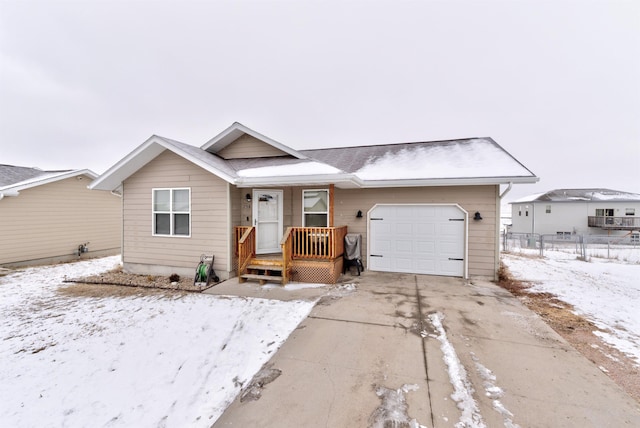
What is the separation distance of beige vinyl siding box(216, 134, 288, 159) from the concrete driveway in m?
5.49

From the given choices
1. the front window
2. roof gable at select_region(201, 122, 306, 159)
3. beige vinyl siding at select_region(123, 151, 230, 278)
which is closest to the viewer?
beige vinyl siding at select_region(123, 151, 230, 278)

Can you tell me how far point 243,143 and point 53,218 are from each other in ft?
27.3

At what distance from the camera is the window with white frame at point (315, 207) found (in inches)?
302

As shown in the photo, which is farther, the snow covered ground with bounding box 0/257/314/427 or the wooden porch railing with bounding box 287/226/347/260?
the wooden porch railing with bounding box 287/226/347/260

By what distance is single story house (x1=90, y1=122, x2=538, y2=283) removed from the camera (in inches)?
259

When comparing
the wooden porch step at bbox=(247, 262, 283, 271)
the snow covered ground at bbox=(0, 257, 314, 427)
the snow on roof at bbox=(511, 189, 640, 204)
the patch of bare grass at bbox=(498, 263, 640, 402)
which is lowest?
the snow covered ground at bbox=(0, 257, 314, 427)

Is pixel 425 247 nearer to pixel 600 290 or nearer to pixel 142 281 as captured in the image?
pixel 600 290

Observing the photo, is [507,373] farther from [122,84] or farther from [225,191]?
[122,84]

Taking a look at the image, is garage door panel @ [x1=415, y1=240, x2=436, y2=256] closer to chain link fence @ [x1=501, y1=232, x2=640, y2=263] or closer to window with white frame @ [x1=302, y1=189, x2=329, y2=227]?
window with white frame @ [x1=302, y1=189, x2=329, y2=227]

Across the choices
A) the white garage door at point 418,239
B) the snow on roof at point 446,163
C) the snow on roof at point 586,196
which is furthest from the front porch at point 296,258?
the snow on roof at point 586,196

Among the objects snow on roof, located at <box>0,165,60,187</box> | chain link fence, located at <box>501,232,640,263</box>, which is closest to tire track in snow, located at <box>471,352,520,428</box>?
chain link fence, located at <box>501,232,640,263</box>

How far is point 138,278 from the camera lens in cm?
712

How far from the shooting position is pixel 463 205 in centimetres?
701

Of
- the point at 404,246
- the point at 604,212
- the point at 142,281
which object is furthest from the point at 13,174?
the point at 604,212
